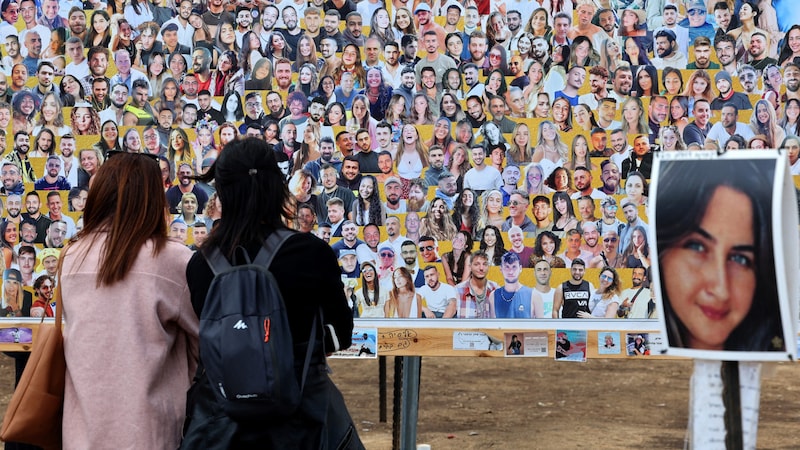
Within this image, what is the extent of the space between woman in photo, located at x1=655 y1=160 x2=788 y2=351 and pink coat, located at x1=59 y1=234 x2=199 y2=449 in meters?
1.40

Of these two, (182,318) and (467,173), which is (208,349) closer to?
(182,318)

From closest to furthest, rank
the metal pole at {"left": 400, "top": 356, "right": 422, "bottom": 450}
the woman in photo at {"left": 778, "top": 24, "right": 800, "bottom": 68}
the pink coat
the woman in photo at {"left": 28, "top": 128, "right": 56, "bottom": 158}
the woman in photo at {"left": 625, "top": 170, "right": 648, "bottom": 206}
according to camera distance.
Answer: the pink coat < the woman in photo at {"left": 778, "top": 24, "right": 800, "bottom": 68} < the woman in photo at {"left": 625, "top": 170, "right": 648, "bottom": 206} < the woman in photo at {"left": 28, "top": 128, "right": 56, "bottom": 158} < the metal pole at {"left": 400, "top": 356, "right": 422, "bottom": 450}

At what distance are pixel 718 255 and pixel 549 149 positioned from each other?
189 cm

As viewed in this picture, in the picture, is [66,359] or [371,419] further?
[371,419]

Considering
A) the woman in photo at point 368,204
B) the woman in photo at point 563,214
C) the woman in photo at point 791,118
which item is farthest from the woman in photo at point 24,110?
the woman in photo at point 791,118

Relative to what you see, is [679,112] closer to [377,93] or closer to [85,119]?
[377,93]

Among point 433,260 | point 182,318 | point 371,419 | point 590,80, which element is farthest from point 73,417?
point 371,419

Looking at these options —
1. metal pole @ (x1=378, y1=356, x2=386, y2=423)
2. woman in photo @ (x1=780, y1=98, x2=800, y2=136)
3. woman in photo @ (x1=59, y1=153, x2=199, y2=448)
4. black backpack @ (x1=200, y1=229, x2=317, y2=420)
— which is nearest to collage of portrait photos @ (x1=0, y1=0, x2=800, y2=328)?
woman in photo @ (x1=780, y1=98, x2=800, y2=136)

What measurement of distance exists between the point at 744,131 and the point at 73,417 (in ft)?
9.01

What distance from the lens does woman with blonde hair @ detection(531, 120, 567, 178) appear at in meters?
4.83

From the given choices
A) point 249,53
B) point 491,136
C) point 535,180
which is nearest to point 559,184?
point 535,180

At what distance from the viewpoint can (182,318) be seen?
354cm

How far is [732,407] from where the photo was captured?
2.93m

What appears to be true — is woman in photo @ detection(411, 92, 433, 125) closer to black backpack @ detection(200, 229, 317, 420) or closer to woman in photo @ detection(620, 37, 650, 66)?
woman in photo @ detection(620, 37, 650, 66)
